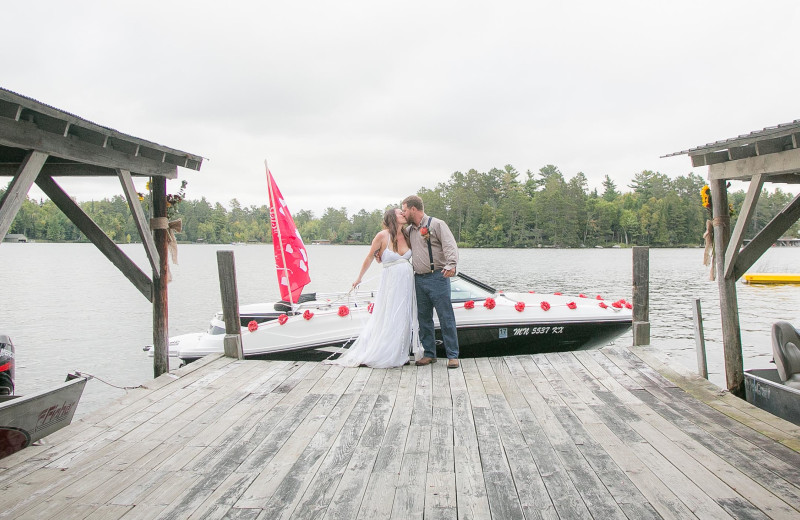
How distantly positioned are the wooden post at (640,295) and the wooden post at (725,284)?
2.46ft

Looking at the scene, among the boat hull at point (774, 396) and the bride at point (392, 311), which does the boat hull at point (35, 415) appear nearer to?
the bride at point (392, 311)

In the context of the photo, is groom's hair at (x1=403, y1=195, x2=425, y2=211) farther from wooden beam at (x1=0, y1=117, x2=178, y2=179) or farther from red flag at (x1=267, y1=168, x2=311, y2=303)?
red flag at (x1=267, y1=168, x2=311, y2=303)

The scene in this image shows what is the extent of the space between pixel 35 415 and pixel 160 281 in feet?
7.62

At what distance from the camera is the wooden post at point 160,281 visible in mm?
6473

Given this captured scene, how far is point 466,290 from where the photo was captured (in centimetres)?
883

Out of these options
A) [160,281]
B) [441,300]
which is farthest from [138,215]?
[441,300]

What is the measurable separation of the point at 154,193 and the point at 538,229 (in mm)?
95974

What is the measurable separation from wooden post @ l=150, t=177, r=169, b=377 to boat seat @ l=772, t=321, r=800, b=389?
684cm

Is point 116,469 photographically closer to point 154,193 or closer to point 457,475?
point 457,475

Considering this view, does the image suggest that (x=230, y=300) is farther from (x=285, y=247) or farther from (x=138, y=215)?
(x=285, y=247)

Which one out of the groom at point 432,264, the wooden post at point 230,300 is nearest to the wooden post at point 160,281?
the wooden post at point 230,300

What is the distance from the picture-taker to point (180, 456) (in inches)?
144

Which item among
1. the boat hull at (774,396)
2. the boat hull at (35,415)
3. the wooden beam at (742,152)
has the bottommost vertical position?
the boat hull at (774,396)

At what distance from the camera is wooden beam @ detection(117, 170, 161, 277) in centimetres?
571
